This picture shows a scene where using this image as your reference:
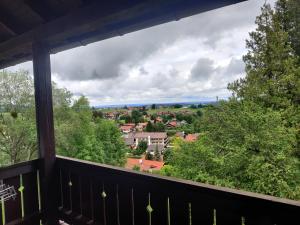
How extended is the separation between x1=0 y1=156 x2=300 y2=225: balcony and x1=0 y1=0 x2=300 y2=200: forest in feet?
21.9

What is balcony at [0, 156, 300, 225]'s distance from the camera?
44.1 inches

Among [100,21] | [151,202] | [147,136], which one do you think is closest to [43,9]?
[100,21]

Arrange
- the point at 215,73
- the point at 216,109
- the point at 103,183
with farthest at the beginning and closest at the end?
the point at 216,109 < the point at 215,73 < the point at 103,183

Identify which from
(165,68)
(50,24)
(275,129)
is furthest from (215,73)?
(275,129)

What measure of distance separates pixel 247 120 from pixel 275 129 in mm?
1299

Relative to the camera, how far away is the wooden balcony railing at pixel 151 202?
43.2 inches

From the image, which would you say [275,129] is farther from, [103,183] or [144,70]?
[103,183]

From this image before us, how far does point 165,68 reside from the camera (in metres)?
6.91

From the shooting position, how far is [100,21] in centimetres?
162

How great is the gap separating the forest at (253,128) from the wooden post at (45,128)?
21.7 feet

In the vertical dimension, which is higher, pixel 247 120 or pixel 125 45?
pixel 125 45

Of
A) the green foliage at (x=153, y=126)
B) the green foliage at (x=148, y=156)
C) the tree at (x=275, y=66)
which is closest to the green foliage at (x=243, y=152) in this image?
the tree at (x=275, y=66)

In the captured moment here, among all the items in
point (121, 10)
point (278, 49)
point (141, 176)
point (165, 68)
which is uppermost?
point (278, 49)

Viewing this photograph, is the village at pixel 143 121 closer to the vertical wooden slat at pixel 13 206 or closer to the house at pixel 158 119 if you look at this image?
the house at pixel 158 119
